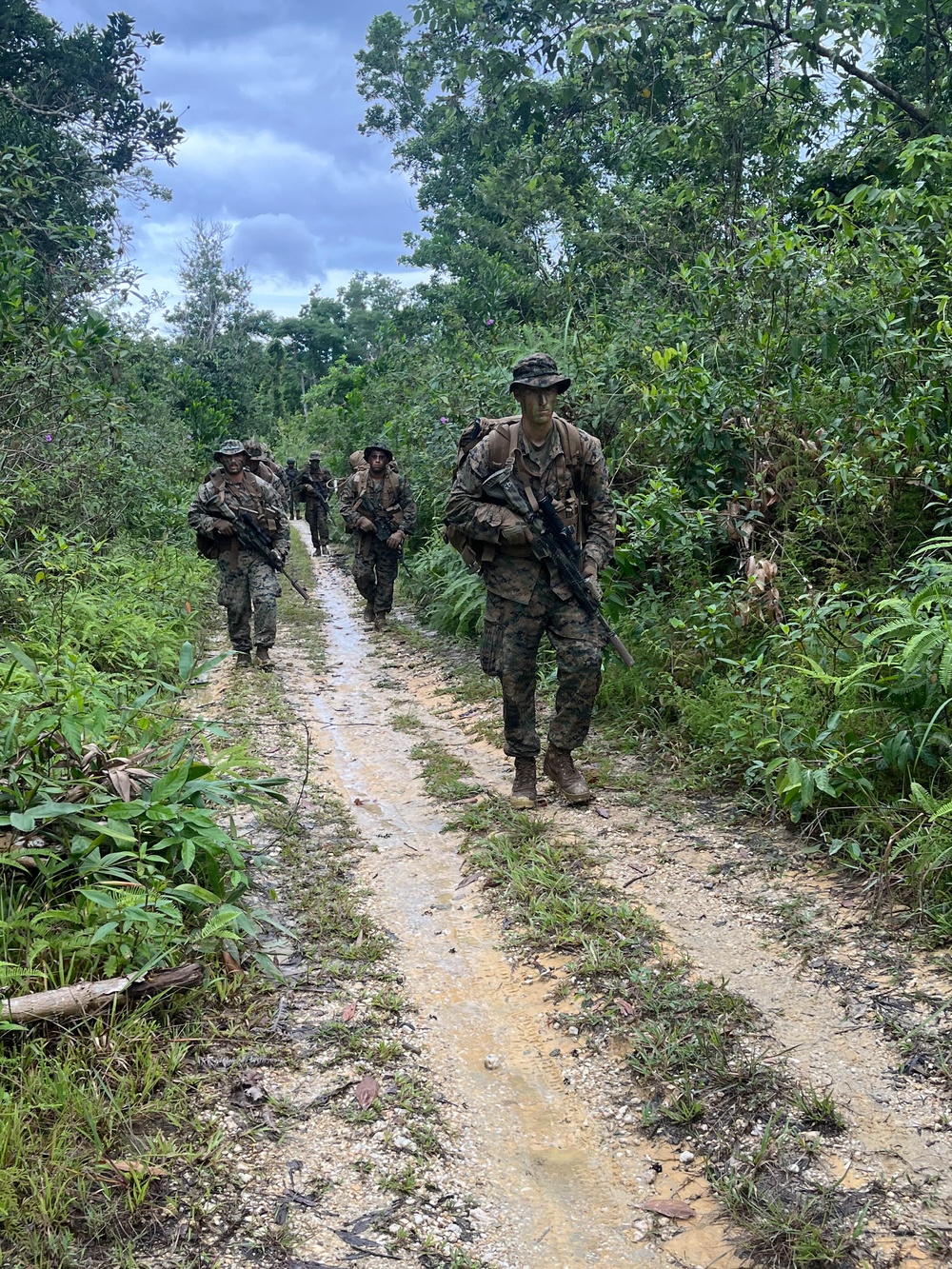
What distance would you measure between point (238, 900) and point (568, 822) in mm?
1795

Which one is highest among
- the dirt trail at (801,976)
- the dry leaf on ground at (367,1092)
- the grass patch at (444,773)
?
the grass patch at (444,773)

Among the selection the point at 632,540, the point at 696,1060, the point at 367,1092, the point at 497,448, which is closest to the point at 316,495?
the point at 632,540

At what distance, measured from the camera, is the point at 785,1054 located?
2.67m

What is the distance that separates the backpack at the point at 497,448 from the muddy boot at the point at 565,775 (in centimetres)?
111

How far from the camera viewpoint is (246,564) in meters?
8.72

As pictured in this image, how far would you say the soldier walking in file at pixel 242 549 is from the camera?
859 cm

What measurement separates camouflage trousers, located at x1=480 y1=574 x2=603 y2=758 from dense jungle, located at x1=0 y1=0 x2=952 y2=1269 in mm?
626

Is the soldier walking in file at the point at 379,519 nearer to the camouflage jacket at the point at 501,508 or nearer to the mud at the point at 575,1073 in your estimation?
the camouflage jacket at the point at 501,508

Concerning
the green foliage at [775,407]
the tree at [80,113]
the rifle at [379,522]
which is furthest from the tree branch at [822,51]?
the tree at [80,113]

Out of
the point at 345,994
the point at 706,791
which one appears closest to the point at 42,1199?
the point at 345,994

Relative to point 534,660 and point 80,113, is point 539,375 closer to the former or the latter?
point 534,660

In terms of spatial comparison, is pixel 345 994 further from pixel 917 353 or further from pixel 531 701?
pixel 917 353

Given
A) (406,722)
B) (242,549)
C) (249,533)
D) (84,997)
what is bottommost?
(84,997)

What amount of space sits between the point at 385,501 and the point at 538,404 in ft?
21.8
